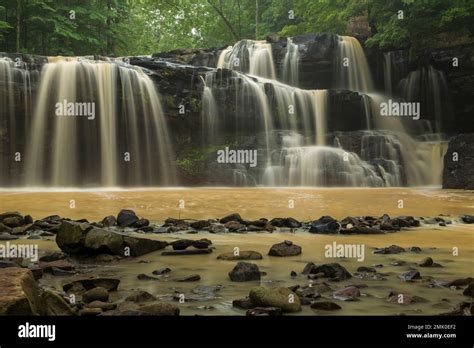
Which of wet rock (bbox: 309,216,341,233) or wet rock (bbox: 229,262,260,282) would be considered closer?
wet rock (bbox: 229,262,260,282)

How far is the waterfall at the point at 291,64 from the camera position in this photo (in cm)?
2670

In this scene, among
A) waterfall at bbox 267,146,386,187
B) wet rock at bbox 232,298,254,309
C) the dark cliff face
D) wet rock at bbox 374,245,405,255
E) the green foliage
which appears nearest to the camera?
wet rock at bbox 232,298,254,309

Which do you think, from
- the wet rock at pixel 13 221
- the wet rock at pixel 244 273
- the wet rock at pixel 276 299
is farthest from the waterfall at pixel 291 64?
the wet rock at pixel 276 299

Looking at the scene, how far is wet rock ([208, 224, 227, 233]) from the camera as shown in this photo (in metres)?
7.68

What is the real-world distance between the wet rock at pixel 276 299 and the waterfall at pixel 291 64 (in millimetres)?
24327

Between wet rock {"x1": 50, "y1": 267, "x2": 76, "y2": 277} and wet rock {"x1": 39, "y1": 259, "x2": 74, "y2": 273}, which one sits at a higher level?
wet rock {"x1": 39, "y1": 259, "x2": 74, "y2": 273}

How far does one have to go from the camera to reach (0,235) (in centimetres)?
694

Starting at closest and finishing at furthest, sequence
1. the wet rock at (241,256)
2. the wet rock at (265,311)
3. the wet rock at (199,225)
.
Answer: the wet rock at (265,311), the wet rock at (241,256), the wet rock at (199,225)

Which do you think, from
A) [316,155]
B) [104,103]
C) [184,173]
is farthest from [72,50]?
[316,155]

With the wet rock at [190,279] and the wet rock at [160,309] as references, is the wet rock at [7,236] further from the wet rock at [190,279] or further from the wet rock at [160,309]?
the wet rock at [160,309]

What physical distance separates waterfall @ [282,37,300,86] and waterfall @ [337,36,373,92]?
229cm

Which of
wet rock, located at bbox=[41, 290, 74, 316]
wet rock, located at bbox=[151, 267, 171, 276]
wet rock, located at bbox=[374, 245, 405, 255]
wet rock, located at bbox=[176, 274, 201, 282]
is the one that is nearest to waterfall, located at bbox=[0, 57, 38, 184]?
wet rock, located at bbox=[151, 267, 171, 276]

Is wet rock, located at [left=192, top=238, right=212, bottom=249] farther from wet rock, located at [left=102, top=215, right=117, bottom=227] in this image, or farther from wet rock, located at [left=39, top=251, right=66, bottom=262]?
wet rock, located at [left=102, top=215, right=117, bottom=227]
